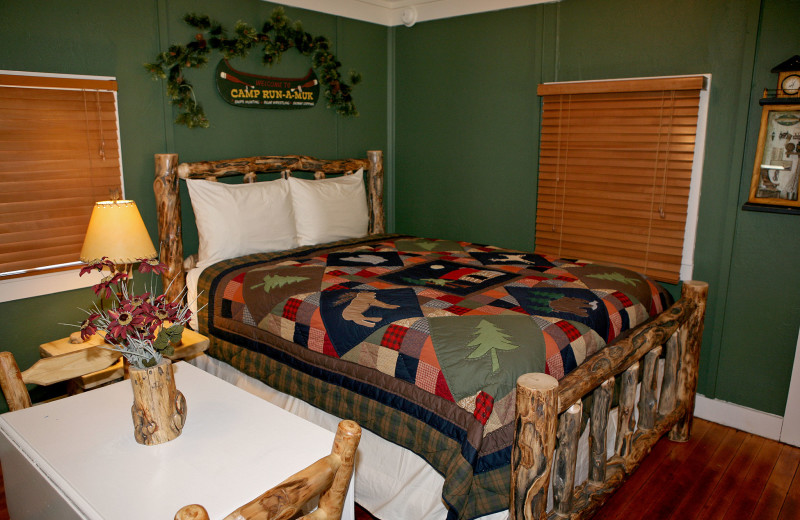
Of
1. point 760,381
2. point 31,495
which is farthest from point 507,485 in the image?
point 760,381

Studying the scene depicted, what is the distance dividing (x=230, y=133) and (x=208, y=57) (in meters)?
0.45

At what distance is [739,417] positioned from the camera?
3123 mm

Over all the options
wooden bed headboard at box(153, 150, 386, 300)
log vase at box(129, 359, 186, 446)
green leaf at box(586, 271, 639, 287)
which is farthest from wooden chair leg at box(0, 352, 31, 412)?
green leaf at box(586, 271, 639, 287)

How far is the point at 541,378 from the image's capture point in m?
1.67

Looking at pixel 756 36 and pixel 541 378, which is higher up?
pixel 756 36

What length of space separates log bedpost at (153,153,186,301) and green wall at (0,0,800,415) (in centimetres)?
12

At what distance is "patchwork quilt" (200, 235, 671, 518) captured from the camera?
1.86 meters

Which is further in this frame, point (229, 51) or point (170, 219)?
point (229, 51)

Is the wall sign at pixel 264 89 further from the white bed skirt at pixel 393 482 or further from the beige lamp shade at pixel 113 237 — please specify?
the white bed skirt at pixel 393 482

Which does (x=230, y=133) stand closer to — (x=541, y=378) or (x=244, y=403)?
(x=244, y=403)

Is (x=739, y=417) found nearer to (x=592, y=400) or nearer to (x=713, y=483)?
(x=713, y=483)

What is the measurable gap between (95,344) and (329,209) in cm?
154

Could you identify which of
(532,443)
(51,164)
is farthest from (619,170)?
(51,164)

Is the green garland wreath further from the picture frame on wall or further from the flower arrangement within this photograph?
the picture frame on wall
